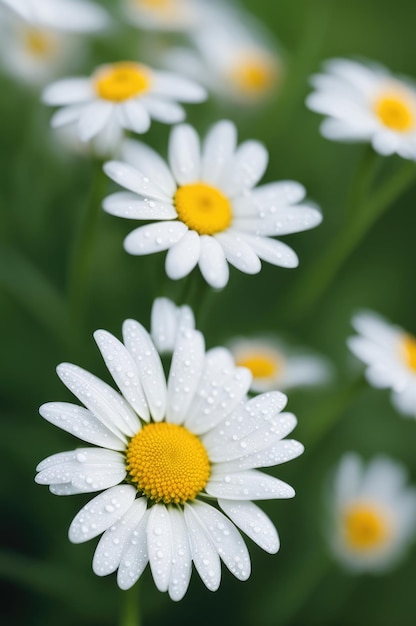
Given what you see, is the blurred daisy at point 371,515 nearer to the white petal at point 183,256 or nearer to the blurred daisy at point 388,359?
the blurred daisy at point 388,359

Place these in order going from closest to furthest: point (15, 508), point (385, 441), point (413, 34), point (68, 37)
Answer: point (15, 508) → point (385, 441) → point (68, 37) → point (413, 34)

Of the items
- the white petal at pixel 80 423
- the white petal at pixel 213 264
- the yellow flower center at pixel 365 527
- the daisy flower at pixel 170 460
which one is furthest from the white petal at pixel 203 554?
the yellow flower center at pixel 365 527

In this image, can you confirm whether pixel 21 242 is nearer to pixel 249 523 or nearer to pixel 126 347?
pixel 126 347

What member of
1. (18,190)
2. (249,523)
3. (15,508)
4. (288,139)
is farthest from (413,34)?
(249,523)

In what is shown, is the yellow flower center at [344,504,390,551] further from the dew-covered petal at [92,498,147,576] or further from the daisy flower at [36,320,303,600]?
the dew-covered petal at [92,498,147,576]

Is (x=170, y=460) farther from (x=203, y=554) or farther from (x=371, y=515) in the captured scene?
(x=371, y=515)

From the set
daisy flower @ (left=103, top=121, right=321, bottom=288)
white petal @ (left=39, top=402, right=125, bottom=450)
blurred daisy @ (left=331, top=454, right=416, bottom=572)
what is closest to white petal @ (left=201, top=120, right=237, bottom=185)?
daisy flower @ (left=103, top=121, right=321, bottom=288)

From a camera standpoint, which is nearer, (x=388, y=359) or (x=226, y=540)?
(x=226, y=540)

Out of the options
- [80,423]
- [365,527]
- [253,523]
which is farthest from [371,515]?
[80,423]
